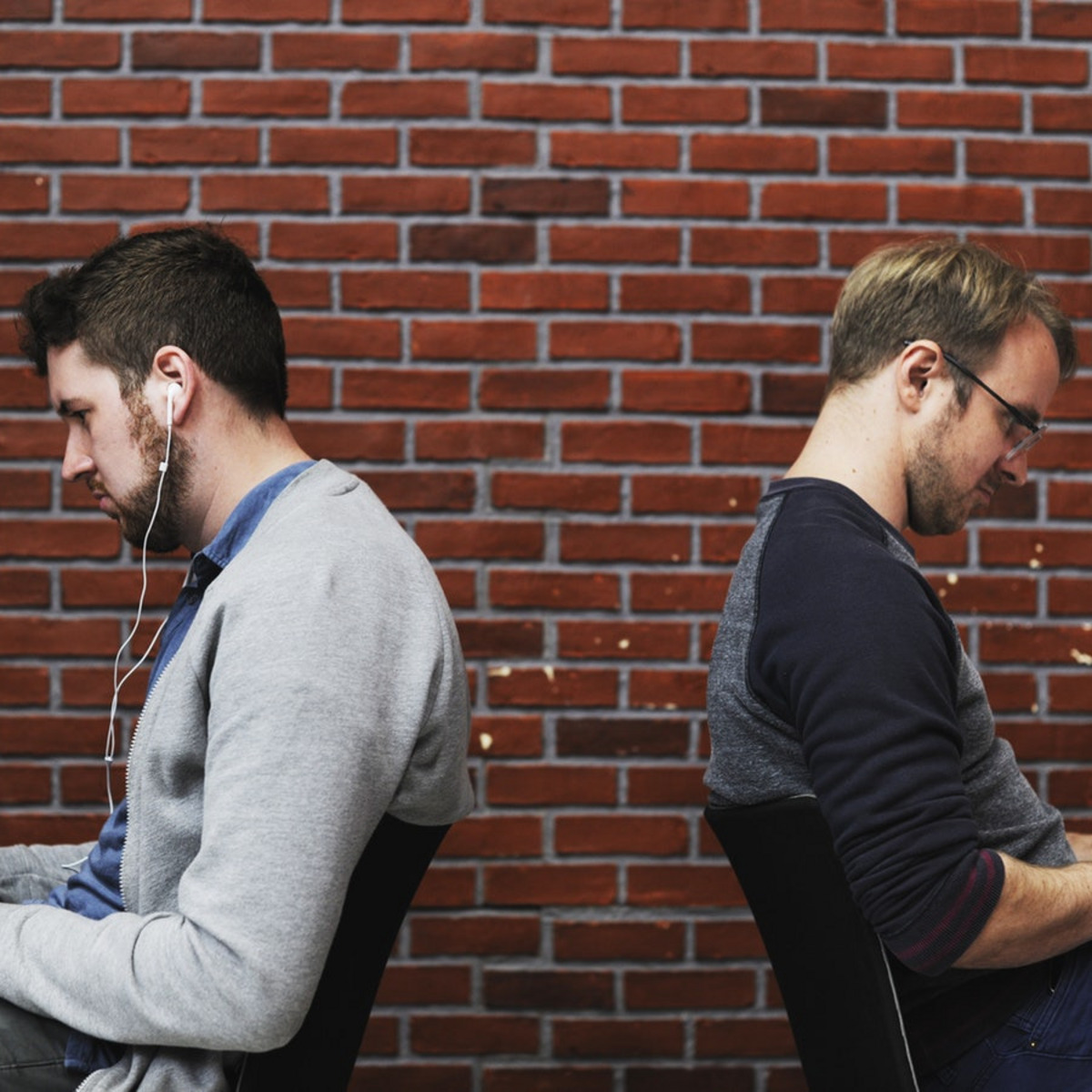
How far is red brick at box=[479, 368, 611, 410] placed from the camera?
94.2 inches

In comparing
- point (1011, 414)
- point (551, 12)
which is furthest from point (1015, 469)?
point (551, 12)

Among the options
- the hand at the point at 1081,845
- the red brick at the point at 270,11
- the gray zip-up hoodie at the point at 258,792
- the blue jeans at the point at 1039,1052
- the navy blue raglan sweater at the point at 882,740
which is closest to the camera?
the gray zip-up hoodie at the point at 258,792

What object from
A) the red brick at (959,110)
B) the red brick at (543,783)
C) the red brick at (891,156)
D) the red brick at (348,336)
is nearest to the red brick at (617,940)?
the red brick at (543,783)

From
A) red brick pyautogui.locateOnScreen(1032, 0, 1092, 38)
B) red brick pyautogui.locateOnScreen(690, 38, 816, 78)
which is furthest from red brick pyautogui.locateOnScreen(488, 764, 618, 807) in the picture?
red brick pyautogui.locateOnScreen(1032, 0, 1092, 38)

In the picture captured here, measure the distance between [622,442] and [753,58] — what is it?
782 millimetres

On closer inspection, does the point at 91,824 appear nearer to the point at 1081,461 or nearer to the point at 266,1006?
the point at 266,1006

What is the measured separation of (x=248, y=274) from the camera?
1657 millimetres

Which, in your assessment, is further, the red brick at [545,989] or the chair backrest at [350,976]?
the red brick at [545,989]

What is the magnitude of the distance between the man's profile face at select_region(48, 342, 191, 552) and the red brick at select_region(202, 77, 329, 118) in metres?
0.94

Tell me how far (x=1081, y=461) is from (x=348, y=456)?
1424mm

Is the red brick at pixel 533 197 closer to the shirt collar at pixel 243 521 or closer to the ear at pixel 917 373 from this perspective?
the ear at pixel 917 373

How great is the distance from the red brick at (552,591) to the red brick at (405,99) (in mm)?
845

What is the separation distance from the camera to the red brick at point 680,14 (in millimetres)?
2393

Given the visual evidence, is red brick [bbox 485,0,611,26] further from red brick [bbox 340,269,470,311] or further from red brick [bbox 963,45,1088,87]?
red brick [bbox 963,45,1088,87]
